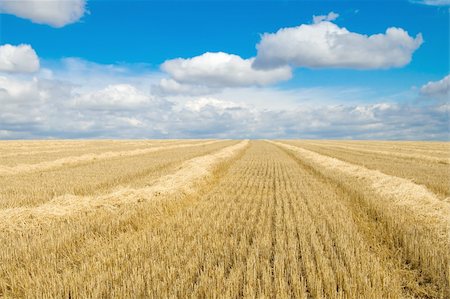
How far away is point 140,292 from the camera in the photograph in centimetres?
506

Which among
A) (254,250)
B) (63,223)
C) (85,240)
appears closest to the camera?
(254,250)

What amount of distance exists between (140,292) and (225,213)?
546cm

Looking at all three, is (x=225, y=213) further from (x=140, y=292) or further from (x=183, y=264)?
(x=140, y=292)

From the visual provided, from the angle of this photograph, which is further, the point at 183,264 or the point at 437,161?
the point at 437,161

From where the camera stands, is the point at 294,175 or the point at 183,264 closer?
the point at 183,264

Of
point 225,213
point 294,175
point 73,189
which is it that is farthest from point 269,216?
point 294,175

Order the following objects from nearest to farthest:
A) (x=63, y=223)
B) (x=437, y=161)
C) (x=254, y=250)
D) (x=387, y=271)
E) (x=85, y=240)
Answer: (x=387, y=271)
(x=254, y=250)
(x=85, y=240)
(x=63, y=223)
(x=437, y=161)

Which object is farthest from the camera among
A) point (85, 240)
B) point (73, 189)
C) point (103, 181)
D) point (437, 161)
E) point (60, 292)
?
point (437, 161)

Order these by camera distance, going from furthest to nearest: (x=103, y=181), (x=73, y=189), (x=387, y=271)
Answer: (x=103, y=181), (x=73, y=189), (x=387, y=271)

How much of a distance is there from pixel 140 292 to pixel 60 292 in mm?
1055

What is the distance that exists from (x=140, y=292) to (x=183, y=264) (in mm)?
1266

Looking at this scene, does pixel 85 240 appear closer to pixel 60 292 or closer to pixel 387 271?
pixel 60 292

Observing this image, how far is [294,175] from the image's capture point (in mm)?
20688

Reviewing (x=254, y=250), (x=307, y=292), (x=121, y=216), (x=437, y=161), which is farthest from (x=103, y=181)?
(x=437, y=161)
